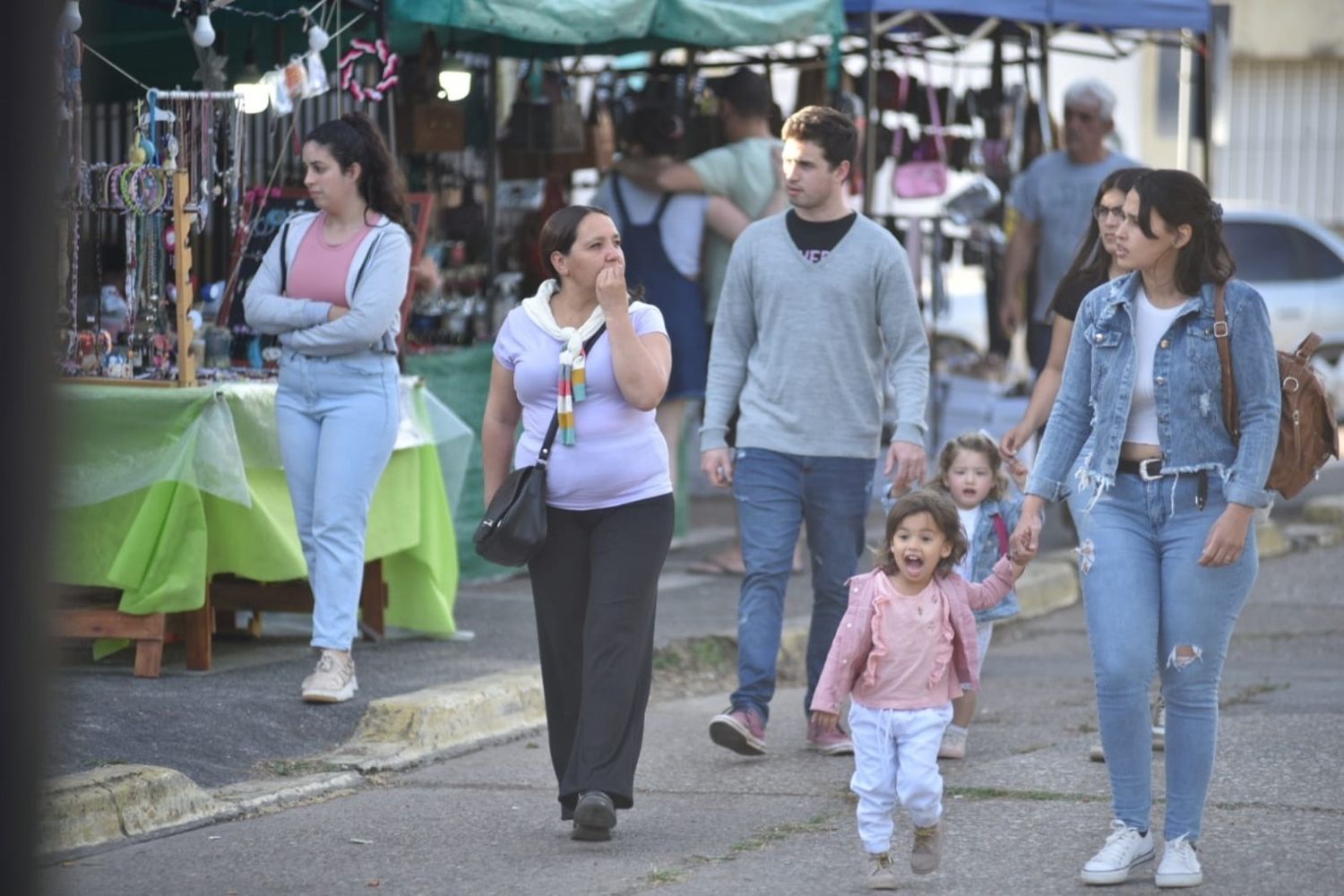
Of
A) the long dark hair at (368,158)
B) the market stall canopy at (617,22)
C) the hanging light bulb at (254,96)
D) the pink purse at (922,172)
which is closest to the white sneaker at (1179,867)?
the long dark hair at (368,158)

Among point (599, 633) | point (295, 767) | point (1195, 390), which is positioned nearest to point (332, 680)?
point (295, 767)

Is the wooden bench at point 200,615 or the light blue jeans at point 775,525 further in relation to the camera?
the wooden bench at point 200,615

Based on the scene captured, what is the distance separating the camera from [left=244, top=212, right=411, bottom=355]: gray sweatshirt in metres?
7.25

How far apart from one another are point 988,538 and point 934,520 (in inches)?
61.4

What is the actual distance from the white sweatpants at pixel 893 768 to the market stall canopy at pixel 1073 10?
609cm

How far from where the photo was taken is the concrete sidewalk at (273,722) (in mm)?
5859

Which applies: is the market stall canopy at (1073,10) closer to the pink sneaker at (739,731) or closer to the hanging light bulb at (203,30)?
the hanging light bulb at (203,30)

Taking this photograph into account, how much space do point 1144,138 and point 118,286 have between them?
20601mm

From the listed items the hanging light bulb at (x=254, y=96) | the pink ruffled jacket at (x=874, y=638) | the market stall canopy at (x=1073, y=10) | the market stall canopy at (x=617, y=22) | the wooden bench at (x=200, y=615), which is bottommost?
the wooden bench at (x=200, y=615)

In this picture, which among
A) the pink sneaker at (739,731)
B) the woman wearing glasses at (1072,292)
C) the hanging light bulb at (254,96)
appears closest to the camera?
the woman wearing glasses at (1072,292)

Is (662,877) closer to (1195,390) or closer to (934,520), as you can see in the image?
(934,520)

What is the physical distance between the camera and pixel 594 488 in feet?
18.7

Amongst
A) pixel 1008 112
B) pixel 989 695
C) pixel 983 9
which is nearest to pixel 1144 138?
pixel 1008 112

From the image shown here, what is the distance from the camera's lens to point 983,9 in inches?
429
